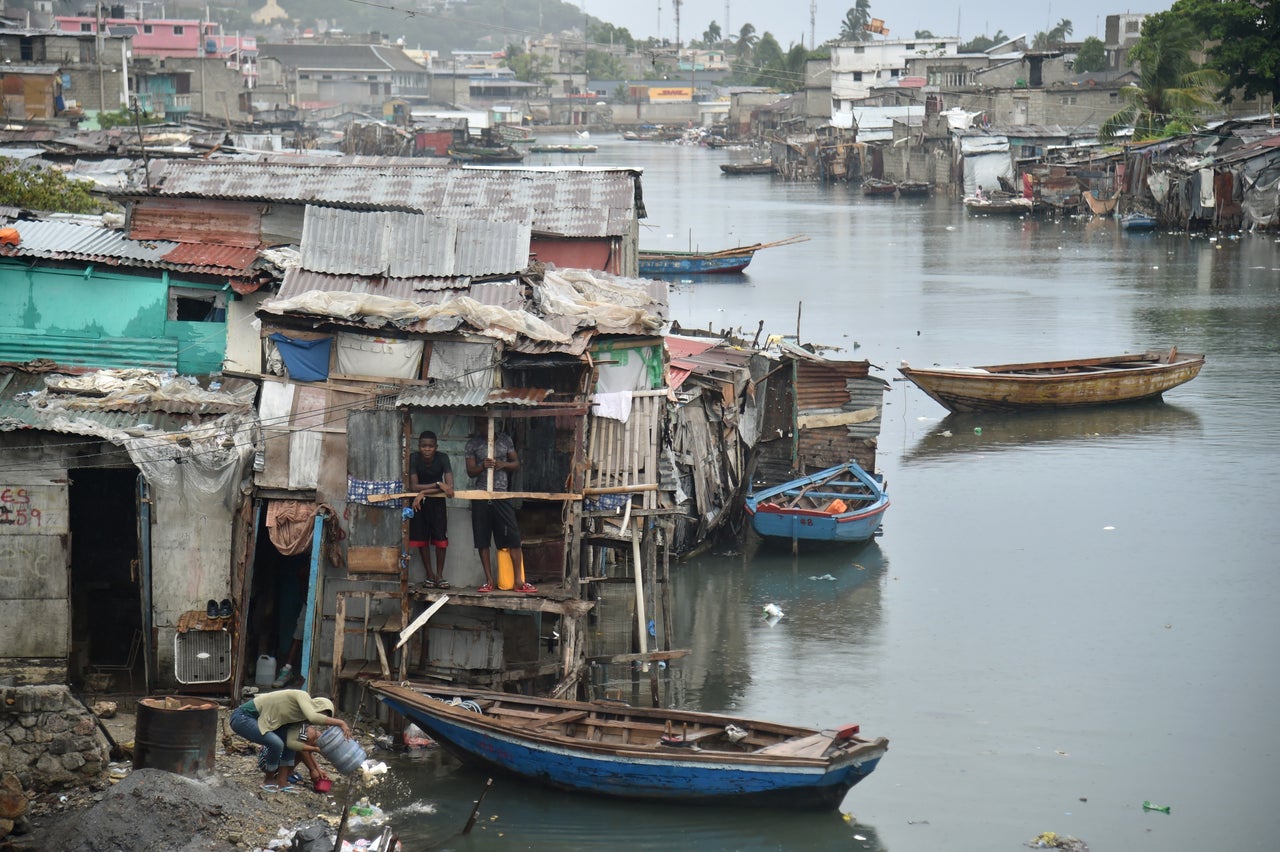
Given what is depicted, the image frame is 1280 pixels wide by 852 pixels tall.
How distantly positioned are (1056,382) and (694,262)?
65.7 ft

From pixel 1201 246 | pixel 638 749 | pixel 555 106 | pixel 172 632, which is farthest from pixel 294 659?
pixel 555 106

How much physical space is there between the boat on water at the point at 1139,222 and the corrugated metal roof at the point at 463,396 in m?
48.1

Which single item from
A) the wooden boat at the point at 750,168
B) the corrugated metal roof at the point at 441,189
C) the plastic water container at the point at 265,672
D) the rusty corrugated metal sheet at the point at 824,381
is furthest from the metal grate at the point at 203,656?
the wooden boat at the point at 750,168

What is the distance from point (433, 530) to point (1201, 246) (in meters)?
45.0

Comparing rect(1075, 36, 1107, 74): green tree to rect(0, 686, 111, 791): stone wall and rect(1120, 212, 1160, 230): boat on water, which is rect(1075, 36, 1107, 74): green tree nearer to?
rect(1120, 212, 1160, 230): boat on water

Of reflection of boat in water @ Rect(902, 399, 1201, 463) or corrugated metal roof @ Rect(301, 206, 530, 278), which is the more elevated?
corrugated metal roof @ Rect(301, 206, 530, 278)

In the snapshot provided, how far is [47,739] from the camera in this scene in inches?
410

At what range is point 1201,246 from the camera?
168 feet

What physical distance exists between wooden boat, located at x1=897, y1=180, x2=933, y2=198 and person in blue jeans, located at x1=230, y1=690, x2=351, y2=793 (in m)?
68.9

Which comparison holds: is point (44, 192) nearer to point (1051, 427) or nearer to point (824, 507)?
point (824, 507)

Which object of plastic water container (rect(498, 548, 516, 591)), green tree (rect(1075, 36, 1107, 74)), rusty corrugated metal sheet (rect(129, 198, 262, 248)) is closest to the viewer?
plastic water container (rect(498, 548, 516, 591))

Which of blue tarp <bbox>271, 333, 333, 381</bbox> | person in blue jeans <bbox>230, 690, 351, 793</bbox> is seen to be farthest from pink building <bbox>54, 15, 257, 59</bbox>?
person in blue jeans <bbox>230, 690, 351, 793</bbox>

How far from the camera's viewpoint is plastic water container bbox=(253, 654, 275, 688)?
1302 centimetres

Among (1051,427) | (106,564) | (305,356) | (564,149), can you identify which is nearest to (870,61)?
(564,149)
